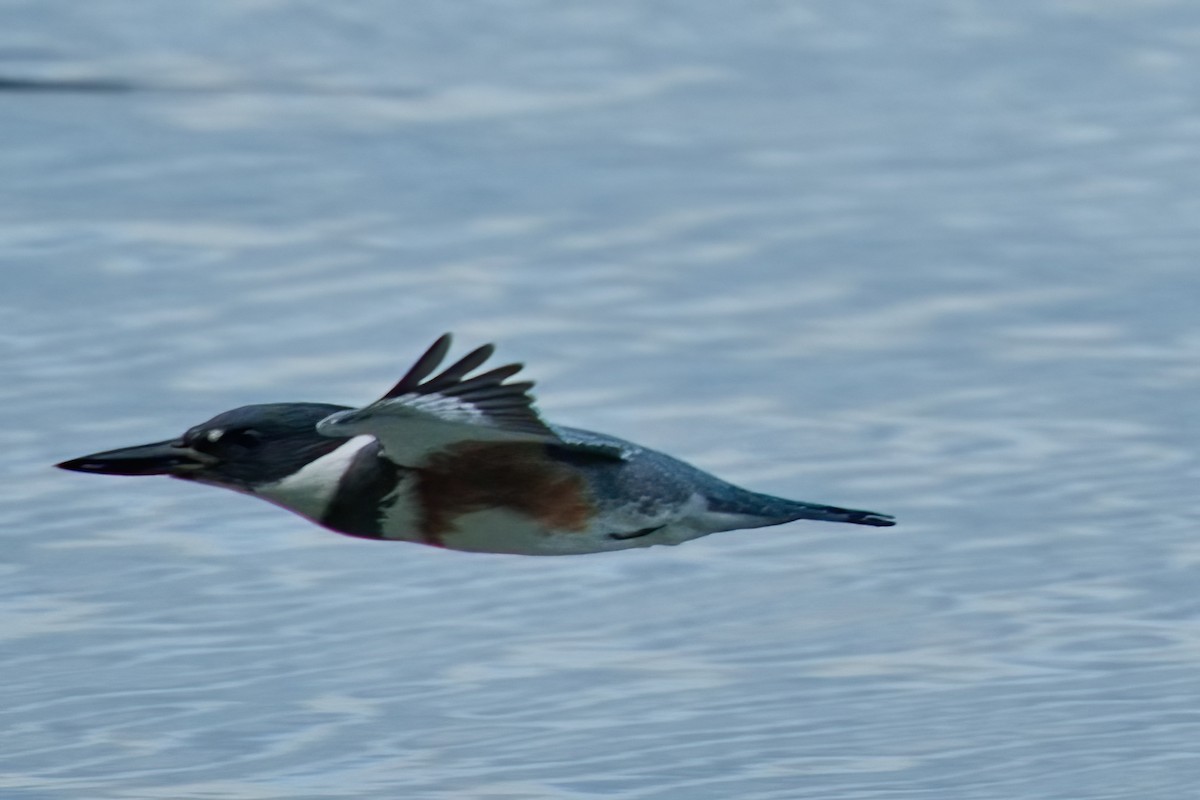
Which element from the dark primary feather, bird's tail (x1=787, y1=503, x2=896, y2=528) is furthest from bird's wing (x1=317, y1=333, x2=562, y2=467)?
bird's tail (x1=787, y1=503, x2=896, y2=528)

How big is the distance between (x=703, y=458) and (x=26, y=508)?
230 cm

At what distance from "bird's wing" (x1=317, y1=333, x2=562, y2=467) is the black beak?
80 centimetres

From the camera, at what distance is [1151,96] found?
14.5 m

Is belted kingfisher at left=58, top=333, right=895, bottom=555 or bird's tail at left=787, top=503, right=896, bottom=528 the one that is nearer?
belted kingfisher at left=58, top=333, right=895, bottom=555

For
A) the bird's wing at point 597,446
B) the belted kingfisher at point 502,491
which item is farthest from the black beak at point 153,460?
the bird's wing at point 597,446

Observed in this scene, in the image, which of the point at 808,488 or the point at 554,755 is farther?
the point at 808,488

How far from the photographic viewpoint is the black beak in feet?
22.7

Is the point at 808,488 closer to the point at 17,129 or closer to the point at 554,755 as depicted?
the point at 554,755

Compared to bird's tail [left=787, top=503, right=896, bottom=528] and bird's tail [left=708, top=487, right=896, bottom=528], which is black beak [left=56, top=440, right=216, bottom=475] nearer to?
bird's tail [left=708, top=487, right=896, bottom=528]

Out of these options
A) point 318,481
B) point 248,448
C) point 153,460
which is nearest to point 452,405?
point 318,481

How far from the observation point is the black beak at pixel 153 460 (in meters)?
6.93

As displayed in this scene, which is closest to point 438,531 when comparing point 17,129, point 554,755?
point 554,755

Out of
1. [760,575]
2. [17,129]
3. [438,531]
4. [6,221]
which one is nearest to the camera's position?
[438,531]

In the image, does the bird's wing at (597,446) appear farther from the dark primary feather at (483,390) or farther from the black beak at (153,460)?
the black beak at (153,460)
